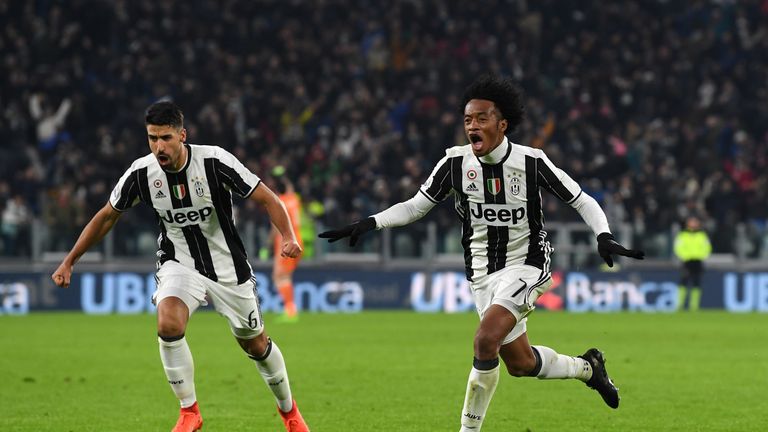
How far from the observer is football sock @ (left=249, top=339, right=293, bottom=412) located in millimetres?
7992

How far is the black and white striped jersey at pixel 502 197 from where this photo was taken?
773 centimetres

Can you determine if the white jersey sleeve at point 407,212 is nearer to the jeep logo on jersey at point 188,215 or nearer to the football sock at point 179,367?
the jeep logo on jersey at point 188,215

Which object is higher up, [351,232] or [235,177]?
[235,177]

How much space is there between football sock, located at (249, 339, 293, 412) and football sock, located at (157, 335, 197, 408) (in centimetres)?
43

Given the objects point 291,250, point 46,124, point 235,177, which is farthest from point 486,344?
point 46,124

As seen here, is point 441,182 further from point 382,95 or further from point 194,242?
point 382,95

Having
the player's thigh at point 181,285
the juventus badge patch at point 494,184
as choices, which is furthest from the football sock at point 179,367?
the juventus badge patch at point 494,184

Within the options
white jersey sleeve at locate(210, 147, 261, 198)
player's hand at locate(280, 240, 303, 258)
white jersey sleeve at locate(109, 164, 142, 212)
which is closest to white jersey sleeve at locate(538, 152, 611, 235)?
player's hand at locate(280, 240, 303, 258)

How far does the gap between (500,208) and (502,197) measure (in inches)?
2.7

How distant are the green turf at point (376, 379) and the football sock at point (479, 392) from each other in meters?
1.32

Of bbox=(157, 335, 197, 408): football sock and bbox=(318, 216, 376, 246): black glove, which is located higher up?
bbox=(318, 216, 376, 246): black glove

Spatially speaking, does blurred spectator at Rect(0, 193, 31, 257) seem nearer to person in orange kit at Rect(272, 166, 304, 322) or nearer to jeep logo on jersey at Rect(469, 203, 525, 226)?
person in orange kit at Rect(272, 166, 304, 322)

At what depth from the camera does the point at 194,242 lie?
7.94 m

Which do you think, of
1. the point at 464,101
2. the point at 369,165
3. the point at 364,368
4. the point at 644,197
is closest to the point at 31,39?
the point at 369,165
